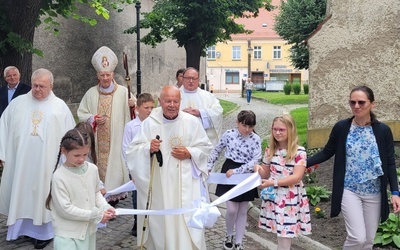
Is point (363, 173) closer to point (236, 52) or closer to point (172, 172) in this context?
point (172, 172)

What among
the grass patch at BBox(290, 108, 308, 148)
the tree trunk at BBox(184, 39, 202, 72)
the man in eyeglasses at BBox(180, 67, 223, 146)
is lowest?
the grass patch at BBox(290, 108, 308, 148)

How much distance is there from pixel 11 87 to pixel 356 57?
21.6 ft

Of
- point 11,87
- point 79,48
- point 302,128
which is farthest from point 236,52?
point 11,87

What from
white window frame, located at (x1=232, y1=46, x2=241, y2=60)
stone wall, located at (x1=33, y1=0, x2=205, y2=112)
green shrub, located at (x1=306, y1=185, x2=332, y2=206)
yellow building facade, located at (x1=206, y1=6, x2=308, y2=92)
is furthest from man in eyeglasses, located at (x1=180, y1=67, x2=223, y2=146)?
white window frame, located at (x1=232, y1=46, x2=241, y2=60)

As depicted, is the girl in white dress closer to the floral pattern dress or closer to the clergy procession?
the clergy procession

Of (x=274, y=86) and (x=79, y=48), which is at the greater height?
→ (x=79, y=48)

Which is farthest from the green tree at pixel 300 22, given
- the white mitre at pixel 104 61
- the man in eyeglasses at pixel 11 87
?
the man in eyeglasses at pixel 11 87

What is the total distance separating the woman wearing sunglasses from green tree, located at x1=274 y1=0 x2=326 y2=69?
1762cm

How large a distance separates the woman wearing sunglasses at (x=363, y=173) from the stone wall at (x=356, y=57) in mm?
6085

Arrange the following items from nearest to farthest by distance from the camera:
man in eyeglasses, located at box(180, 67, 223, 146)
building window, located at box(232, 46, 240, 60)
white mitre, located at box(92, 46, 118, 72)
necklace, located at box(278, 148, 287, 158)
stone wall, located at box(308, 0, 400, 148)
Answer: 1. necklace, located at box(278, 148, 287, 158)
2. man in eyeglasses, located at box(180, 67, 223, 146)
3. white mitre, located at box(92, 46, 118, 72)
4. stone wall, located at box(308, 0, 400, 148)
5. building window, located at box(232, 46, 240, 60)

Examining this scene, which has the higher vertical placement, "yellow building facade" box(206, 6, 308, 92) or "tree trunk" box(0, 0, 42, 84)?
"yellow building facade" box(206, 6, 308, 92)

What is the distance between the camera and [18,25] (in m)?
9.44

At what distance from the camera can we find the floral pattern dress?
4.55 metres

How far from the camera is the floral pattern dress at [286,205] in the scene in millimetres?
4547
